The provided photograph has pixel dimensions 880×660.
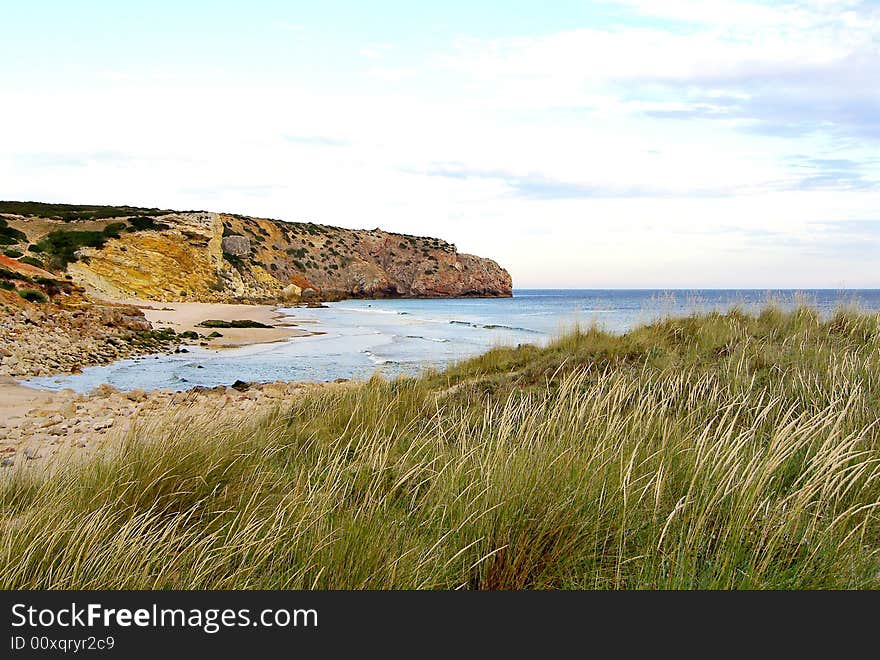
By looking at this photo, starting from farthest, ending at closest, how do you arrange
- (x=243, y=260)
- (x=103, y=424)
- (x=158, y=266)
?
(x=243, y=260)
(x=158, y=266)
(x=103, y=424)

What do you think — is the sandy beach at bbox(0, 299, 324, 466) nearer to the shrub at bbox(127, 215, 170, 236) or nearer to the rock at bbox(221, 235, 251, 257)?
the shrub at bbox(127, 215, 170, 236)

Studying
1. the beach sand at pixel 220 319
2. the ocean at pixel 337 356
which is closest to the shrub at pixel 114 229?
the beach sand at pixel 220 319

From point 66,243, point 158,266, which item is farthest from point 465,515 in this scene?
point 66,243

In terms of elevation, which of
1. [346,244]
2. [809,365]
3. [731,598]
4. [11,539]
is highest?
[346,244]

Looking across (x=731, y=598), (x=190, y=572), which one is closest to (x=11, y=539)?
(x=190, y=572)

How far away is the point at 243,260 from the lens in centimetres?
5319

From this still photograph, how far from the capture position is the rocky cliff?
36.8 m

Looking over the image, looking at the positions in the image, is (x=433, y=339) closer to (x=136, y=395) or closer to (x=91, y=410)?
(x=136, y=395)

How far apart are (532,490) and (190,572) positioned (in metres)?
1.67

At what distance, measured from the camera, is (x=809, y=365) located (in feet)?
24.2

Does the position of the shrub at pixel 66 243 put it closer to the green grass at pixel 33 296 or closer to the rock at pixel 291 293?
the green grass at pixel 33 296

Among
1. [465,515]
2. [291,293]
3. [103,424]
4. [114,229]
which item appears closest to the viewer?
[465,515]

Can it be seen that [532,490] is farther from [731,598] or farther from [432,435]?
[432,435]

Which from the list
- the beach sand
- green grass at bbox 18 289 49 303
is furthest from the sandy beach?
green grass at bbox 18 289 49 303
